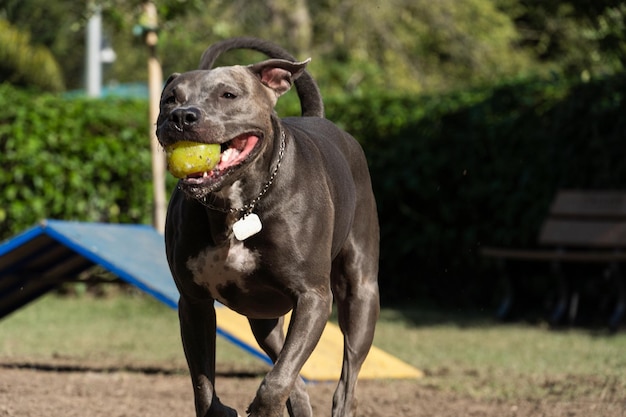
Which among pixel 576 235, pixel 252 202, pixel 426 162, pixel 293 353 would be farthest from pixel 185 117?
pixel 426 162

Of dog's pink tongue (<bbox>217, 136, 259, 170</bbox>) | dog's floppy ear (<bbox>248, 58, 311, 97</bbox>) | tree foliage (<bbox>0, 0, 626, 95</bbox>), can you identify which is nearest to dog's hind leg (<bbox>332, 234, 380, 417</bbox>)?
dog's floppy ear (<bbox>248, 58, 311, 97</bbox>)

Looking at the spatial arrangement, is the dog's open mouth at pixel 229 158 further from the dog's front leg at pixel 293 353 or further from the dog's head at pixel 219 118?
the dog's front leg at pixel 293 353

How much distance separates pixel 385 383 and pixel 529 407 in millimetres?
1304

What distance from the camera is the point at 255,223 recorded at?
13.4 feet

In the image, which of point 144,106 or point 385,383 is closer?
point 385,383

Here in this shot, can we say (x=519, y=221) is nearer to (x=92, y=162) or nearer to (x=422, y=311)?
(x=422, y=311)

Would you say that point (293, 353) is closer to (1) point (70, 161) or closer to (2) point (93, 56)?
(1) point (70, 161)

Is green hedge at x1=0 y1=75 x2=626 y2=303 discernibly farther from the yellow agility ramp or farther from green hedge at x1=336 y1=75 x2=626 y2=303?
the yellow agility ramp

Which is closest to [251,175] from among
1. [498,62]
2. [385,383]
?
[385,383]

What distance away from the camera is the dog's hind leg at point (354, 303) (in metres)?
4.82

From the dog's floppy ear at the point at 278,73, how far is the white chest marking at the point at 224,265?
25.8 inches

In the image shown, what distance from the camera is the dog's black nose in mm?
3762

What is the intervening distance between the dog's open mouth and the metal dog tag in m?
0.24

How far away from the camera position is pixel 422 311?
11.8 metres
